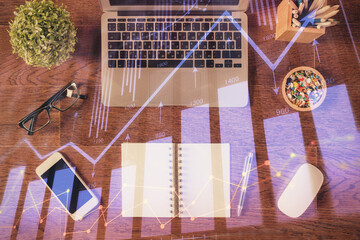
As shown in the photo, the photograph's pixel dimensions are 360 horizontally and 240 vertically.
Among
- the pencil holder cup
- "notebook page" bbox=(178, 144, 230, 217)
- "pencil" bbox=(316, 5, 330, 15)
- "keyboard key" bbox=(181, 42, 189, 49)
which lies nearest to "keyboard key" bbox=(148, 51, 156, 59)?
"keyboard key" bbox=(181, 42, 189, 49)

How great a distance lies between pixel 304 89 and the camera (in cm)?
93

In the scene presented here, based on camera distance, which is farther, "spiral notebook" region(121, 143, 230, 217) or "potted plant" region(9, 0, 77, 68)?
"spiral notebook" region(121, 143, 230, 217)

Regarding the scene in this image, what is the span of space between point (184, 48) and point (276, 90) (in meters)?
0.37

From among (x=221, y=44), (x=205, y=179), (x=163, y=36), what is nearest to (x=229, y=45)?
(x=221, y=44)

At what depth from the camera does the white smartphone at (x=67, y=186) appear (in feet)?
3.10

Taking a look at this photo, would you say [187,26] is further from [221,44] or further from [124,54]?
[124,54]

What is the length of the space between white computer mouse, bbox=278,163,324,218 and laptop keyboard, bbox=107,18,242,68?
0.44 metres

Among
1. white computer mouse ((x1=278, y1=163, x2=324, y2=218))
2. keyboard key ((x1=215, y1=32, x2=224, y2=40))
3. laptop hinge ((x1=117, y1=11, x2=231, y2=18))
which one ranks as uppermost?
laptop hinge ((x1=117, y1=11, x2=231, y2=18))

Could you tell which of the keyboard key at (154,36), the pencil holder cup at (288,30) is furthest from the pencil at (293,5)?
the keyboard key at (154,36)

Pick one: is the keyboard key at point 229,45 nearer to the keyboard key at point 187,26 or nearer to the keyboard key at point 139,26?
the keyboard key at point 187,26

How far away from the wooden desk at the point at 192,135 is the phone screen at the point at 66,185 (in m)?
0.03

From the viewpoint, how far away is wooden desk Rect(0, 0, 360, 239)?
952 mm

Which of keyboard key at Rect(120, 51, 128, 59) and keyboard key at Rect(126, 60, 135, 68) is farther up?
keyboard key at Rect(120, 51, 128, 59)

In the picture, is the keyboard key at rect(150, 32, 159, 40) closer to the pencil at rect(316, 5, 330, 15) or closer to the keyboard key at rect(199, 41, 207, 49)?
the keyboard key at rect(199, 41, 207, 49)
